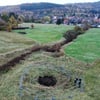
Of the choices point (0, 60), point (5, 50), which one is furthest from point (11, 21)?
point (0, 60)

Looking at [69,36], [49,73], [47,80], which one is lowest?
[69,36]

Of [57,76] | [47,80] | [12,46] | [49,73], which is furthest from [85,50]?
[47,80]

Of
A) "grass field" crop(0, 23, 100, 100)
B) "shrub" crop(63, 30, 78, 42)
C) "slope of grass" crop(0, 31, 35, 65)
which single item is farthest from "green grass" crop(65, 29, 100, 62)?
"slope of grass" crop(0, 31, 35, 65)

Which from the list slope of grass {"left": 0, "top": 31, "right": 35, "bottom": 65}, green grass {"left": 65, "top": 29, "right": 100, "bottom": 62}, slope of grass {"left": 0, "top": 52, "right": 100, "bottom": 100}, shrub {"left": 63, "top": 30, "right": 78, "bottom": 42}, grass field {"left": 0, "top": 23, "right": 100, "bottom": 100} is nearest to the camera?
slope of grass {"left": 0, "top": 52, "right": 100, "bottom": 100}

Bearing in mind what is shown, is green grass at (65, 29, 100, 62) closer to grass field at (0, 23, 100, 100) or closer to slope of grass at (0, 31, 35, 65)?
grass field at (0, 23, 100, 100)

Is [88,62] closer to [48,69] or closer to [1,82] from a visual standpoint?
[48,69]

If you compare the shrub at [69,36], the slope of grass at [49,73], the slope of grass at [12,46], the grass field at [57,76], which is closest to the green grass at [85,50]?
the grass field at [57,76]

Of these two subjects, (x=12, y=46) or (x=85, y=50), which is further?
(x=12, y=46)

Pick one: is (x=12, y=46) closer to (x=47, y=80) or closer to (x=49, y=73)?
(x=49, y=73)
